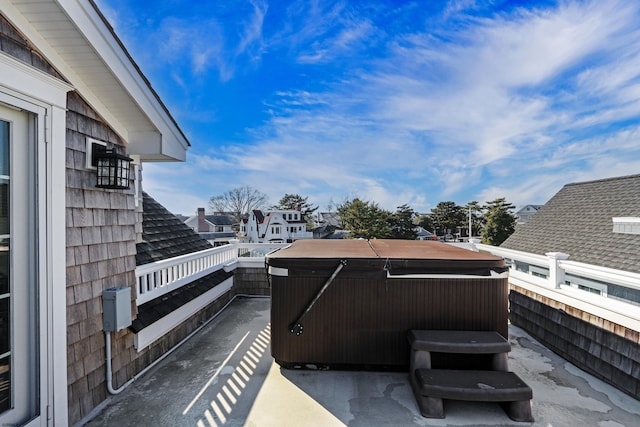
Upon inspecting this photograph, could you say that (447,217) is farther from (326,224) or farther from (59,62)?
(59,62)

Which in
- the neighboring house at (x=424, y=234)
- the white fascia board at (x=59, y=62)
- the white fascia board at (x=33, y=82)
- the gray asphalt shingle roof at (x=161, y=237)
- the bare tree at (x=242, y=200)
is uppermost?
the bare tree at (x=242, y=200)

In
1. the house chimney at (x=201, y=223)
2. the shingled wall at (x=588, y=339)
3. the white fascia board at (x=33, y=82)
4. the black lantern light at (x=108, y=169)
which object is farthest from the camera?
the house chimney at (x=201, y=223)

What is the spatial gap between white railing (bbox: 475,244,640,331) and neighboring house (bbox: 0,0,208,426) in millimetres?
4299

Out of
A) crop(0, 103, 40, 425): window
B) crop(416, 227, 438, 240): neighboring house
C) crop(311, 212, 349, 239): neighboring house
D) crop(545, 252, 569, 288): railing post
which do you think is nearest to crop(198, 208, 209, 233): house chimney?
crop(311, 212, 349, 239): neighboring house

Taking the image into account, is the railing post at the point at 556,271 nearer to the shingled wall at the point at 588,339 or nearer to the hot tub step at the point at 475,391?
the shingled wall at the point at 588,339

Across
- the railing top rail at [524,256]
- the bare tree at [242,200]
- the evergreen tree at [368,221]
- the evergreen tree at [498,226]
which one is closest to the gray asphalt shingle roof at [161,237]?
the railing top rail at [524,256]

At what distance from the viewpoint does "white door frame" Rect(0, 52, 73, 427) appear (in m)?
1.83

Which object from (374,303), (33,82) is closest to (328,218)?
(374,303)

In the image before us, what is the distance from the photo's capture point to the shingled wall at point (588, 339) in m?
2.48

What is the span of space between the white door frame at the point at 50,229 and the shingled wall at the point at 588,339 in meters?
4.38

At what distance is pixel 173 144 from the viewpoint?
3.12 metres

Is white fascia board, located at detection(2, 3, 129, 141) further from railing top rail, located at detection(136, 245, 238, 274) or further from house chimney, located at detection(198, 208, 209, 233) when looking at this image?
house chimney, located at detection(198, 208, 209, 233)

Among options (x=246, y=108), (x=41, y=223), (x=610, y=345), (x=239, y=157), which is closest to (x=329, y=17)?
(x=41, y=223)

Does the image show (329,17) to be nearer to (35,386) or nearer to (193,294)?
(193,294)
